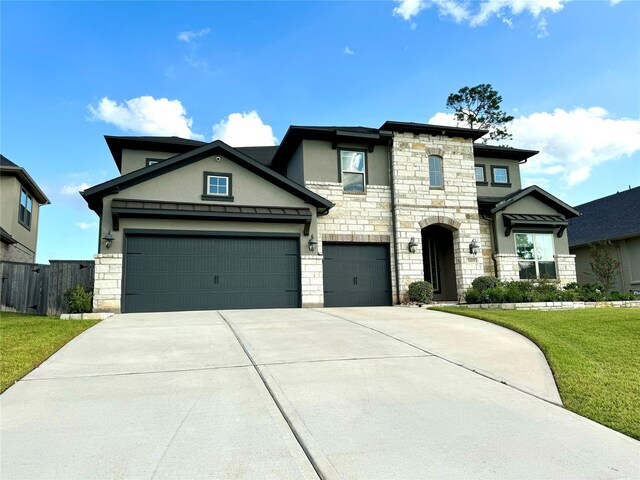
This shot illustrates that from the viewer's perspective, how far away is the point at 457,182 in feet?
53.5

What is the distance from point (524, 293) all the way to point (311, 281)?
6.89 m

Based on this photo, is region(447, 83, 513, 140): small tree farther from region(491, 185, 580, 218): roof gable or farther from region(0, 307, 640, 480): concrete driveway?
region(0, 307, 640, 480): concrete driveway

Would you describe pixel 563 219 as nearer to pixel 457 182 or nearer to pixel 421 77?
pixel 457 182

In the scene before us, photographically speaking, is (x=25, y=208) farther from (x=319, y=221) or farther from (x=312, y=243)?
(x=312, y=243)

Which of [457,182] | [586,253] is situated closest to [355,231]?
[457,182]

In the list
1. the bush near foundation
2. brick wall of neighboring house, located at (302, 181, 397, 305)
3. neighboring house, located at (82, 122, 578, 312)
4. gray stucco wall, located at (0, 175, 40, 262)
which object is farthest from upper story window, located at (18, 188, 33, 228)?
the bush near foundation

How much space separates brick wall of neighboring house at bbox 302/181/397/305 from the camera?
14.9 m

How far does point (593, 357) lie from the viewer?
21.9ft

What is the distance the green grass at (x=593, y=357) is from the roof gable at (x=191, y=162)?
633cm

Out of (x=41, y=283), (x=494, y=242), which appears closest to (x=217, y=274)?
(x=41, y=283)

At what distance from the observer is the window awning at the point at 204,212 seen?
1231 centimetres

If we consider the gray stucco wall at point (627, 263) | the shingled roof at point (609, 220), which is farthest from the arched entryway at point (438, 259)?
the shingled roof at point (609, 220)

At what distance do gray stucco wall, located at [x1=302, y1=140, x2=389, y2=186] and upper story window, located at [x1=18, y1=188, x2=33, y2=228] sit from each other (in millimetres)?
14323

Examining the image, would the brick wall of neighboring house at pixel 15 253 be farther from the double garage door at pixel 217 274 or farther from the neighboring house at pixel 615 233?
the neighboring house at pixel 615 233
